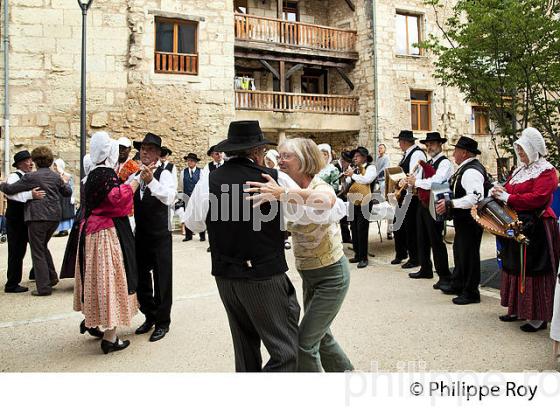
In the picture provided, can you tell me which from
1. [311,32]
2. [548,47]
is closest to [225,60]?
[311,32]

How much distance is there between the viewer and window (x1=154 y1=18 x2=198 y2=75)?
1426cm

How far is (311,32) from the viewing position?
17.5 meters

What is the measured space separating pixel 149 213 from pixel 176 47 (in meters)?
11.7

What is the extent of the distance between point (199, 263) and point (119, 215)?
3.77m

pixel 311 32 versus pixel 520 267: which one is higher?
pixel 311 32

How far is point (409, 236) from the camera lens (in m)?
6.79

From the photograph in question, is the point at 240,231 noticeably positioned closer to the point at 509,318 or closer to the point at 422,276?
the point at 509,318

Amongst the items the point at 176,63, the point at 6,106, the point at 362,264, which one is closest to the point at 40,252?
the point at 362,264

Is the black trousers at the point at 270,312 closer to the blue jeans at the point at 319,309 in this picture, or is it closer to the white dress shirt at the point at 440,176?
the blue jeans at the point at 319,309

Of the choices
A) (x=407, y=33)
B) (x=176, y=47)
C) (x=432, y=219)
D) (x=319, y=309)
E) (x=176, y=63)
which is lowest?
(x=319, y=309)

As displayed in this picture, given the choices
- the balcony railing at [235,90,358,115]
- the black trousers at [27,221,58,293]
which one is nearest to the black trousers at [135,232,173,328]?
the black trousers at [27,221,58,293]

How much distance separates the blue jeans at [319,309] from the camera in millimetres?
2645

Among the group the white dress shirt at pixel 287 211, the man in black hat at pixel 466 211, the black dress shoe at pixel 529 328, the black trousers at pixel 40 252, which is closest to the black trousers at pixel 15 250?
the black trousers at pixel 40 252
